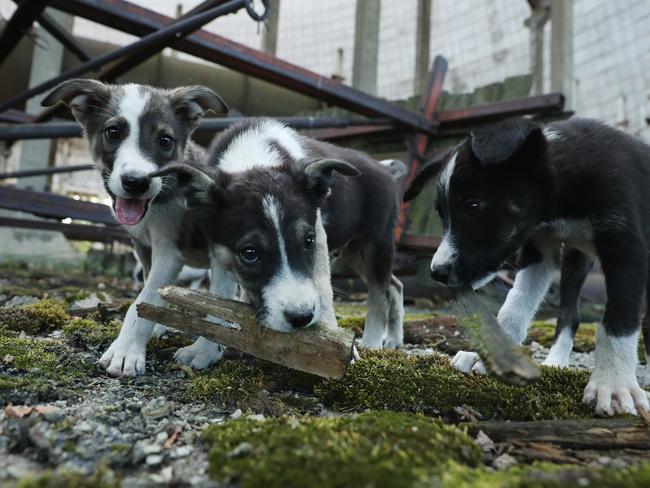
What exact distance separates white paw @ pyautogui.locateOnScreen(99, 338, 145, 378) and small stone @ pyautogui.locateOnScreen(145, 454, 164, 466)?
1.21 m

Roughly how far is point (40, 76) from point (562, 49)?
11316 mm

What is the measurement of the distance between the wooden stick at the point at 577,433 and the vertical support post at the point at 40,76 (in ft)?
39.3

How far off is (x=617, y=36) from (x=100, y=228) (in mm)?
13690

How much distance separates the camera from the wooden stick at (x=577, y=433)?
199cm

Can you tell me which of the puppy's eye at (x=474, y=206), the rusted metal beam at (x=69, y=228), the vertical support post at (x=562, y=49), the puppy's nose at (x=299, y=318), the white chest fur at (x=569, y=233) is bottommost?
the puppy's nose at (x=299, y=318)

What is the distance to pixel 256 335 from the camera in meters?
2.71

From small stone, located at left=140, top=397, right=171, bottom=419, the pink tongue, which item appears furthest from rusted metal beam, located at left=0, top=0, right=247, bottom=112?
small stone, located at left=140, top=397, right=171, bottom=419

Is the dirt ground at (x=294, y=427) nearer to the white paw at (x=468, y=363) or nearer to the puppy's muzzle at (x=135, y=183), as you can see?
the white paw at (x=468, y=363)

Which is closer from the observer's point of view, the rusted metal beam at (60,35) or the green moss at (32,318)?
the green moss at (32,318)

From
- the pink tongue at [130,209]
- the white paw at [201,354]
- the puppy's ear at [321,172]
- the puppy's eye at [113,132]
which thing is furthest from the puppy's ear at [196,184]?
the white paw at [201,354]

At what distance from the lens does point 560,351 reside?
3.99 meters

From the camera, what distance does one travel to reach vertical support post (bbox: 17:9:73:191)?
12.3m

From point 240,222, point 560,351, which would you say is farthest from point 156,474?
point 560,351

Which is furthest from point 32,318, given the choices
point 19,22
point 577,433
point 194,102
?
point 577,433
